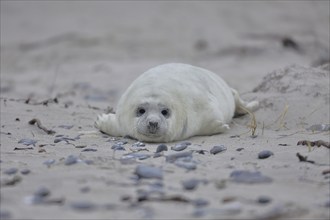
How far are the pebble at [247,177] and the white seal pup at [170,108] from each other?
1.57 meters

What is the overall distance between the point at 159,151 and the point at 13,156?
895mm

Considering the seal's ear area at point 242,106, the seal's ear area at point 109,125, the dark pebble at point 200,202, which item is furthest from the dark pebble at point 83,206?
the seal's ear area at point 242,106

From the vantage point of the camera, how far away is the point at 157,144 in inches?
193

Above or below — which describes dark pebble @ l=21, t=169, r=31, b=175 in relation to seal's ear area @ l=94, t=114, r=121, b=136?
below

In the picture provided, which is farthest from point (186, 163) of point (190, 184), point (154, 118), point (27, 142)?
point (27, 142)

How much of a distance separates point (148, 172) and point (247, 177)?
0.48 meters

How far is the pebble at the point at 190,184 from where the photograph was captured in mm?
3164

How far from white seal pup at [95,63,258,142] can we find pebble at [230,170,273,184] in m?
1.57

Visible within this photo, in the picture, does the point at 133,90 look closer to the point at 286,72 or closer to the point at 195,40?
the point at 286,72

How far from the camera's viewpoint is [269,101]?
21.2 feet

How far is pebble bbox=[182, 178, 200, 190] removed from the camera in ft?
10.4

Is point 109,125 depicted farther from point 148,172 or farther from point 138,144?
point 148,172

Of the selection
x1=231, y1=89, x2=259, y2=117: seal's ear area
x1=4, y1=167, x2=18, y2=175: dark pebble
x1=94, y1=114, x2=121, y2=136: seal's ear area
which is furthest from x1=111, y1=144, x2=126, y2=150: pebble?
x1=231, y1=89, x2=259, y2=117: seal's ear area

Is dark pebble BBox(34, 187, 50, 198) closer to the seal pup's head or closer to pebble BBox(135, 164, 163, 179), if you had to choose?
pebble BBox(135, 164, 163, 179)
